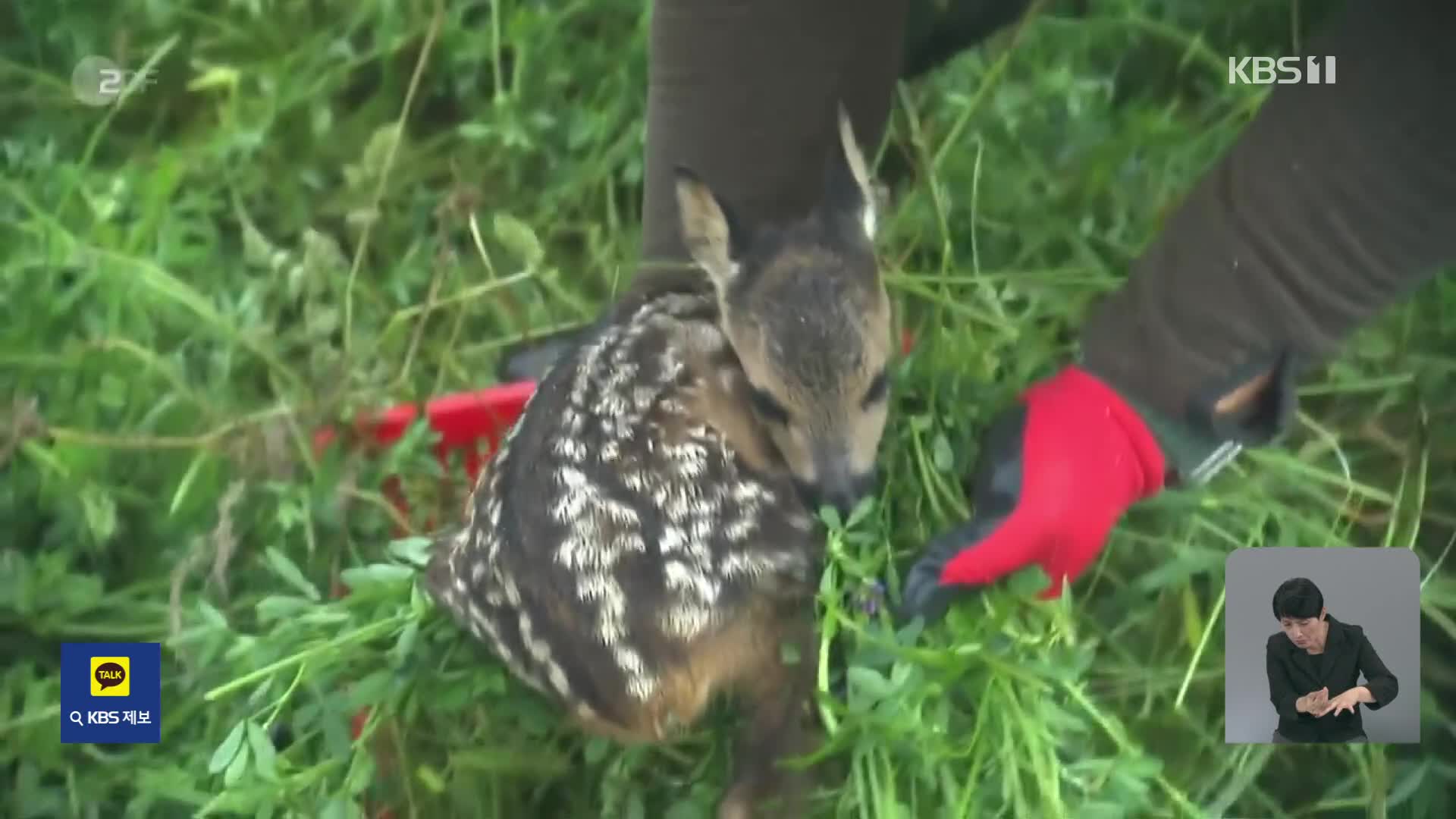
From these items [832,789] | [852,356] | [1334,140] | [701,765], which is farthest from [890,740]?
[1334,140]

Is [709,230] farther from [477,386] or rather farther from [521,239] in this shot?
[477,386]

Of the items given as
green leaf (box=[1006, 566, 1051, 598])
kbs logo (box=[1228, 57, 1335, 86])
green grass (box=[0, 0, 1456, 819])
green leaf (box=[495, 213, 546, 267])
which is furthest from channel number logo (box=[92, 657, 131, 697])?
kbs logo (box=[1228, 57, 1335, 86])

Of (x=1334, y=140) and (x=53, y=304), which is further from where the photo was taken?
(x=53, y=304)

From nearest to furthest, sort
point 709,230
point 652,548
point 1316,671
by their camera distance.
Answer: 1. point 652,548
2. point 1316,671
3. point 709,230

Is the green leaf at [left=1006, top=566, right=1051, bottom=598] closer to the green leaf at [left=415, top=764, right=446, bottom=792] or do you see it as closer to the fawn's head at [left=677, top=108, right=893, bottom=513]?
the fawn's head at [left=677, top=108, right=893, bottom=513]

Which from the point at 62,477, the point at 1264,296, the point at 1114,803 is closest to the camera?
the point at 1114,803

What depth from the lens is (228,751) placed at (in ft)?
3.78

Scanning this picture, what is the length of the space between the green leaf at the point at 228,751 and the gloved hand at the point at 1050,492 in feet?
2.14

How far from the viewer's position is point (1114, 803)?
3.49 ft

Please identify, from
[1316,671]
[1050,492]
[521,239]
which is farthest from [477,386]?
[1316,671]

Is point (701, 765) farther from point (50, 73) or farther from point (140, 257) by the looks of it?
point (50, 73)

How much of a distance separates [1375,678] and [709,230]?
0.84 meters

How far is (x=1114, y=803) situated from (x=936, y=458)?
394mm

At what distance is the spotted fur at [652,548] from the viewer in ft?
3.60
